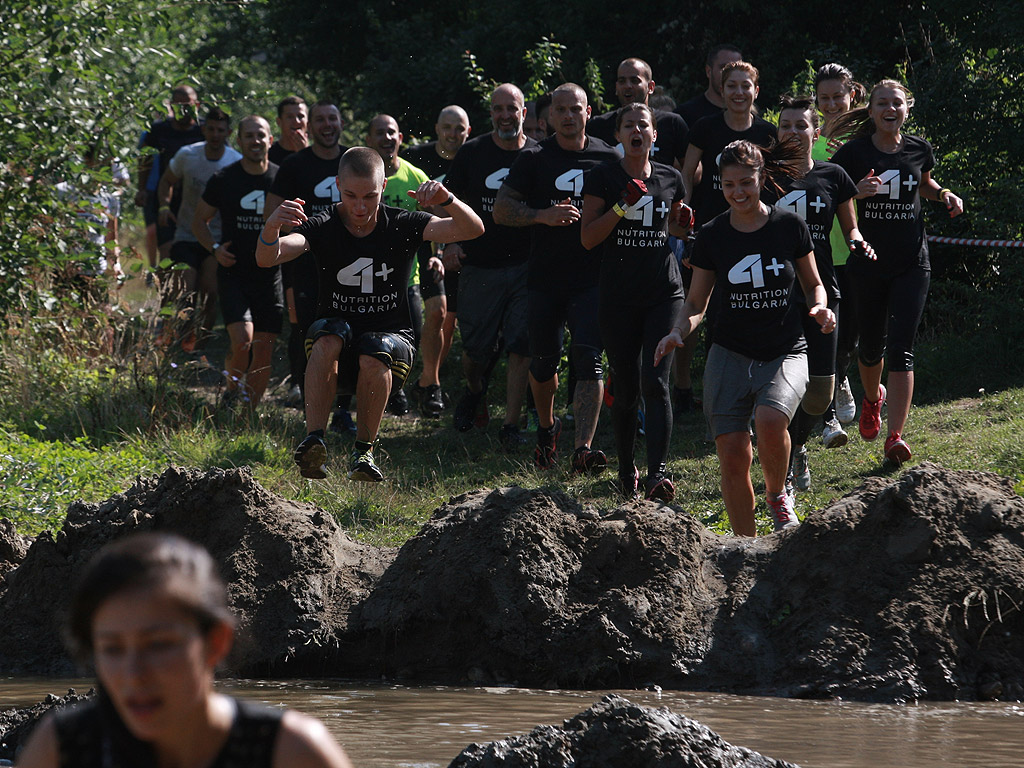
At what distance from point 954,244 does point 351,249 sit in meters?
5.99

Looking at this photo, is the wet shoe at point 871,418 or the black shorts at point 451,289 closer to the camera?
the wet shoe at point 871,418

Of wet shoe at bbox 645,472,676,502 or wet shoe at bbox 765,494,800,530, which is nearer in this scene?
wet shoe at bbox 765,494,800,530

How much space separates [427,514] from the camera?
8641 millimetres

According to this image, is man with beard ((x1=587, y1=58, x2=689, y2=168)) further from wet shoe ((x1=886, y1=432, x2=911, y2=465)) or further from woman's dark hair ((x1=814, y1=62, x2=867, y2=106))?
wet shoe ((x1=886, y1=432, x2=911, y2=465))

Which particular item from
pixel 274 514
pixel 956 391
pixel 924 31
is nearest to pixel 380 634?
pixel 274 514

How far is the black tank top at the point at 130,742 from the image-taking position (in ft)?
7.51

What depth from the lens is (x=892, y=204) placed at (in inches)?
346

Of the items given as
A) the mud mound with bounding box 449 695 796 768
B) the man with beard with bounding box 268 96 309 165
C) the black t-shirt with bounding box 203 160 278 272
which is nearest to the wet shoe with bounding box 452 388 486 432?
the black t-shirt with bounding box 203 160 278 272

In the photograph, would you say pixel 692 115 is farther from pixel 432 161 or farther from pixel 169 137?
pixel 169 137

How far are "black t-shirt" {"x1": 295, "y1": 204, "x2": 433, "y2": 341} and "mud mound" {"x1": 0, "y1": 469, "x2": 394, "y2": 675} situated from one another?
3.83 feet

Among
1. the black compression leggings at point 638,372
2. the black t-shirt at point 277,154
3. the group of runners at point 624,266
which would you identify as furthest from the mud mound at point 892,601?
the black t-shirt at point 277,154

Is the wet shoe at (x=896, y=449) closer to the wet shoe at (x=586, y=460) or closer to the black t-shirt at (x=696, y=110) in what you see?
the wet shoe at (x=586, y=460)

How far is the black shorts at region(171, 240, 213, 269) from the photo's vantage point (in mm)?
12852

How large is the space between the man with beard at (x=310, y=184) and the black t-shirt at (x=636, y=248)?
101 inches
